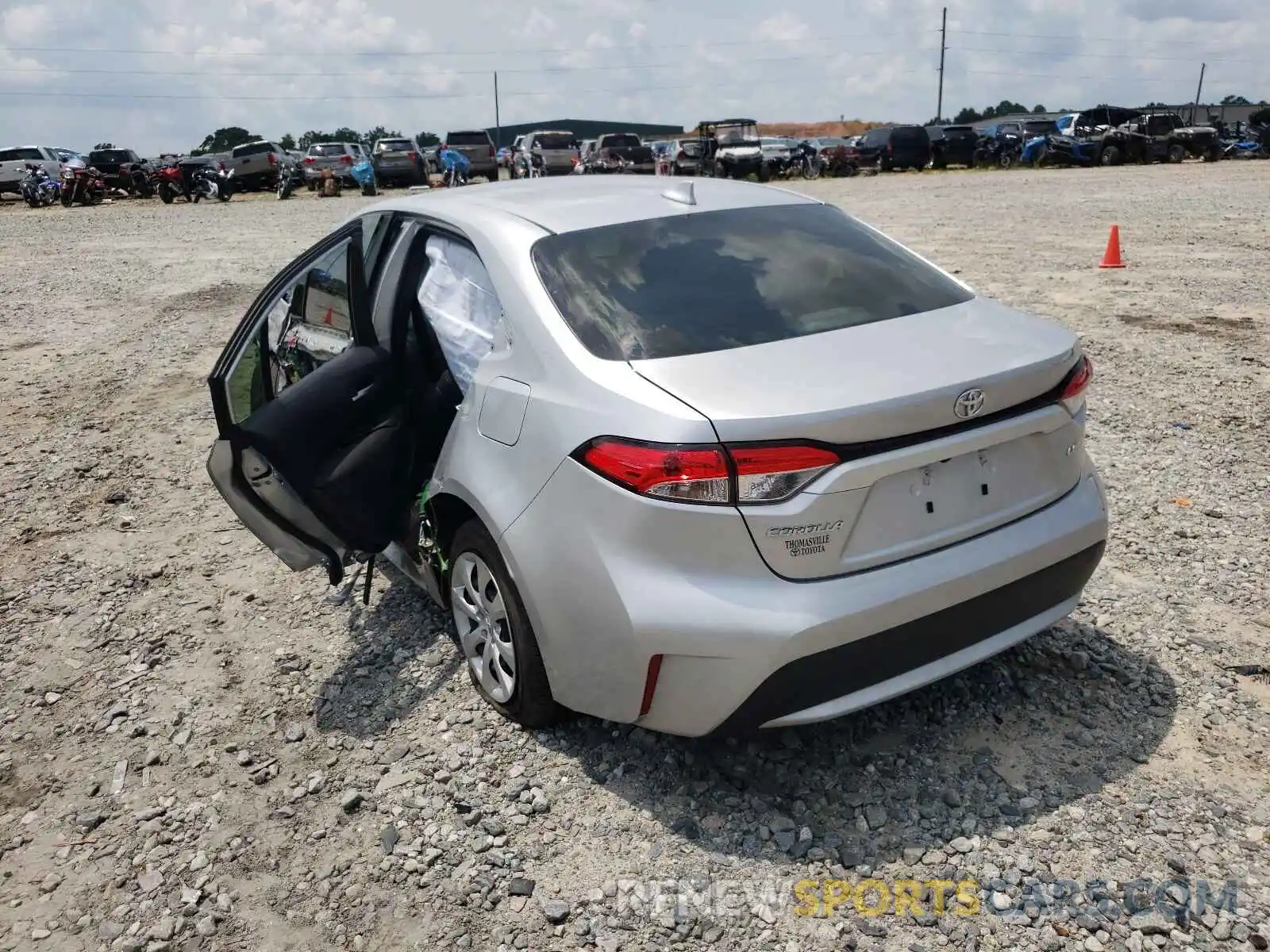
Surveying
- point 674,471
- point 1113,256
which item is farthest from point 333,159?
point 674,471

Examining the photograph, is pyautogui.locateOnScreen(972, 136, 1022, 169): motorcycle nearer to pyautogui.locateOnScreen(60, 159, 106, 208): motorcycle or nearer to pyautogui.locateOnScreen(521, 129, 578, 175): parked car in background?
pyautogui.locateOnScreen(521, 129, 578, 175): parked car in background

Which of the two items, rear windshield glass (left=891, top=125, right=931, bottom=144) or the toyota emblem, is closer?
the toyota emblem

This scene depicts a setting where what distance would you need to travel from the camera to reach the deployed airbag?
11.4 ft

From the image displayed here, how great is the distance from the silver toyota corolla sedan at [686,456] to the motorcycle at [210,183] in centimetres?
2961

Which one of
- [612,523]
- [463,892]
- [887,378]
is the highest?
[887,378]

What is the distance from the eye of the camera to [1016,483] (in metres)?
2.80

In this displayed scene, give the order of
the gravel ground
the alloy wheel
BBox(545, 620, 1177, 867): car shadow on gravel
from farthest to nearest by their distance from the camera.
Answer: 1. the alloy wheel
2. BBox(545, 620, 1177, 867): car shadow on gravel
3. the gravel ground

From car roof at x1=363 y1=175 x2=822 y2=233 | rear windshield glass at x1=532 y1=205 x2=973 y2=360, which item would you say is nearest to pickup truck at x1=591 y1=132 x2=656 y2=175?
car roof at x1=363 y1=175 x2=822 y2=233

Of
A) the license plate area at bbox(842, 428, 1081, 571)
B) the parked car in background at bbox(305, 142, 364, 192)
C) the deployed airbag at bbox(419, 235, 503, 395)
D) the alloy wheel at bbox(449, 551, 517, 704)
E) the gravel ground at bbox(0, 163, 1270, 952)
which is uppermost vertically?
the parked car in background at bbox(305, 142, 364, 192)

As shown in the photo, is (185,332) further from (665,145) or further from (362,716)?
(665,145)

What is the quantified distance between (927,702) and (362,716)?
1.90m

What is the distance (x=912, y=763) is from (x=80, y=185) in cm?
3324

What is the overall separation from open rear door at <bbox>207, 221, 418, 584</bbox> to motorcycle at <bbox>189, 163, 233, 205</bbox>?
29.0 meters

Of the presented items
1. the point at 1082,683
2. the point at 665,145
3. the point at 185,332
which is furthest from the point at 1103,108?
the point at 1082,683
